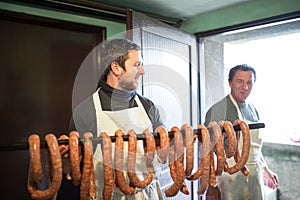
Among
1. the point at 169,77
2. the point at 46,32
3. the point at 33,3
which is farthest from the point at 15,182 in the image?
the point at 169,77

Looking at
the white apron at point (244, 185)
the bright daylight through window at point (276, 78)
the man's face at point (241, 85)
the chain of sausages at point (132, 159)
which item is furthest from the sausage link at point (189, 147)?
the bright daylight through window at point (276, 78)

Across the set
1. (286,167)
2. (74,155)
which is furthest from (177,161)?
(286,167)

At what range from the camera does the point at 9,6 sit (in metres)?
1.86

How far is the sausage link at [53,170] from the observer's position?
2.65 feet

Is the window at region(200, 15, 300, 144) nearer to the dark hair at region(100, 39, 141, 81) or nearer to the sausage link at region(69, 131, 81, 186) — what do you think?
the dark hair at region(100, 39, 141, 81)

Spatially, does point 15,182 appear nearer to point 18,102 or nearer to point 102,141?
point 18,102

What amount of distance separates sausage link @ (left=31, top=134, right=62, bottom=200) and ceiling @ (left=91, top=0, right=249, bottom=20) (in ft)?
5.18

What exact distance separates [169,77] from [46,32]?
98cm

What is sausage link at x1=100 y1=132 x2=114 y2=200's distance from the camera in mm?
880

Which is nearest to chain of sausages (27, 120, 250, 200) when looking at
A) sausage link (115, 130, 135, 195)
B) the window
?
sausage link (115, 130, 135, 195)

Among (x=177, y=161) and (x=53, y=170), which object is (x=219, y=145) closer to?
(x=177, y=161)

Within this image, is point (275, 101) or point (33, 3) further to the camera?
point (275, 101)

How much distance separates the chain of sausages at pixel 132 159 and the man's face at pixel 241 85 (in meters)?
1.01

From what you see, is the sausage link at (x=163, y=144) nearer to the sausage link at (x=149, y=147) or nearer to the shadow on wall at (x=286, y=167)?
the sausage link at (x=149, y=147)
